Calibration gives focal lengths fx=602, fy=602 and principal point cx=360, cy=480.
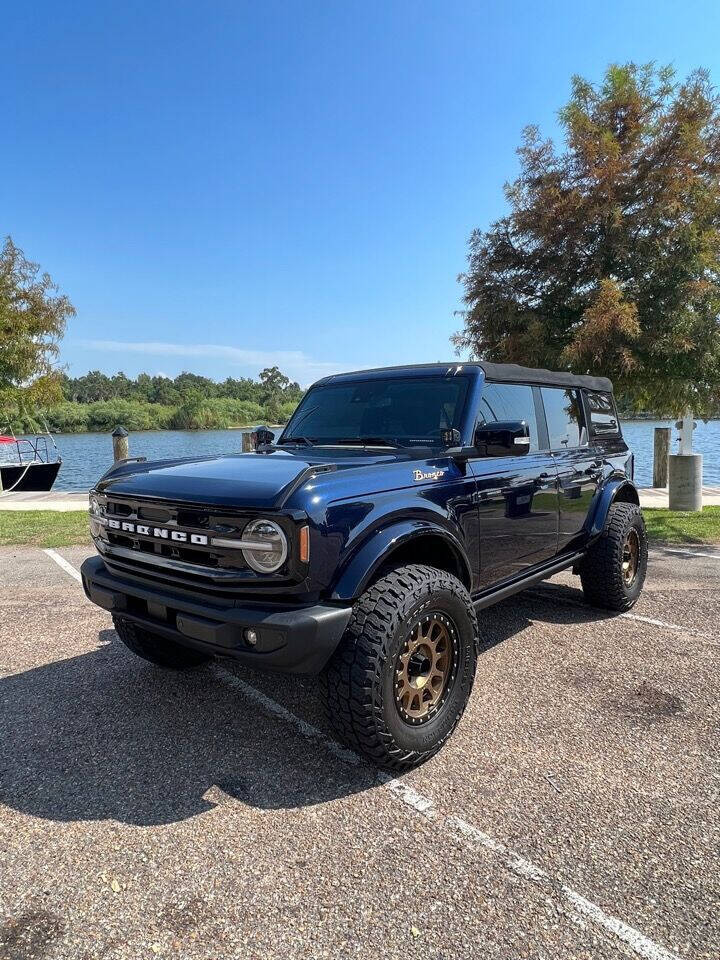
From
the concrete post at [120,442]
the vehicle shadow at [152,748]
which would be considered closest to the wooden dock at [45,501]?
the concrete post at [120,442]

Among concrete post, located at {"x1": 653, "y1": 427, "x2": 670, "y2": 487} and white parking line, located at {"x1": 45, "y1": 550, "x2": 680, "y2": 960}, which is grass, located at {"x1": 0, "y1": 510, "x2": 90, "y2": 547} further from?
concrete post, located at {"x1": 653, "y1": 427, "x2": 670, "y2": 487}

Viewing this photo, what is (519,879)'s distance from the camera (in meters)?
2.07

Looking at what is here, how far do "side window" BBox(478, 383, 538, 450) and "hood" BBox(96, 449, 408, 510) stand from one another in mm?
714

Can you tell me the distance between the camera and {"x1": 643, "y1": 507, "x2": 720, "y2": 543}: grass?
8.16 m

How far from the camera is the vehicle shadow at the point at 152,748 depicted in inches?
100

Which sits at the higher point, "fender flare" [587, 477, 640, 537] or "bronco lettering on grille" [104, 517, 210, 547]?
"bronco lettering on grille" [104, 517, 210, 547]

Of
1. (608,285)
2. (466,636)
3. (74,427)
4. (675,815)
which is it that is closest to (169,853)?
(466,636)

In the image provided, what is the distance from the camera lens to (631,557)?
16.8 ft

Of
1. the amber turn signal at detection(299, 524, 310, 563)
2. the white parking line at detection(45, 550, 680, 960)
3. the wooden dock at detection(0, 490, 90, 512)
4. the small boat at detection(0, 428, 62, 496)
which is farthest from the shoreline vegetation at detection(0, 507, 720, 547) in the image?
the small boat at detection(0, 428, 62, 496)

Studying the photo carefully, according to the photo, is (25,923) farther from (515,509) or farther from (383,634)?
(515,509)

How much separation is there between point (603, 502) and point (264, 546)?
3.24m

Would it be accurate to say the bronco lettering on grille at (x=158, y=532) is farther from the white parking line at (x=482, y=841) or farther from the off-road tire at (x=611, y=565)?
the off-road tire at (x=611, y=565)

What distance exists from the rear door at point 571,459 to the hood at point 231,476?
1574mm

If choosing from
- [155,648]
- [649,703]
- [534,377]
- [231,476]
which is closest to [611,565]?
[649,703]
